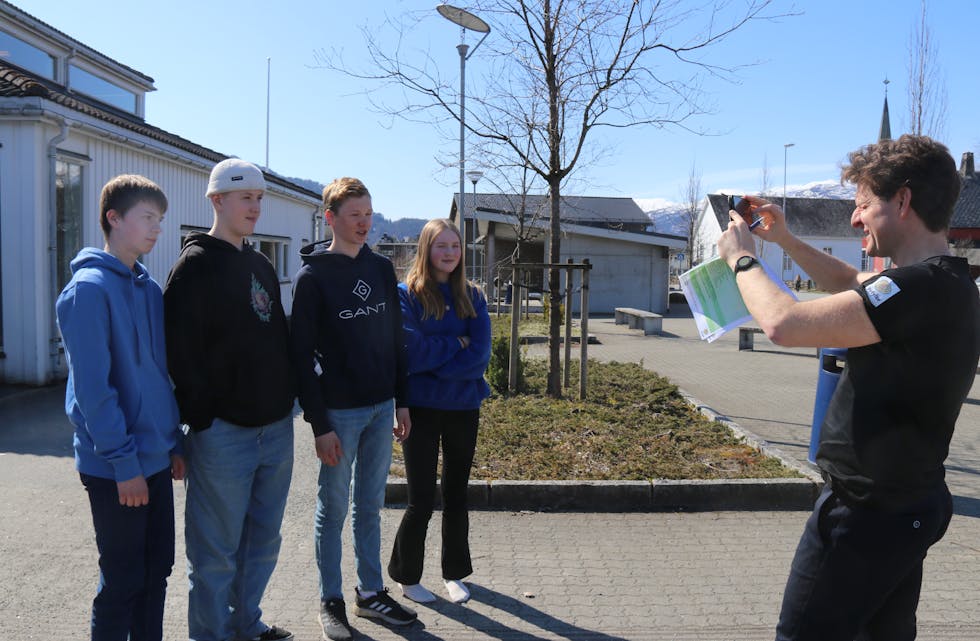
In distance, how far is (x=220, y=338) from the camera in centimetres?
309

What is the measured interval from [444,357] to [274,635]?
149cm

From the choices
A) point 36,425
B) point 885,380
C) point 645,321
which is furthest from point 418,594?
point 645,321

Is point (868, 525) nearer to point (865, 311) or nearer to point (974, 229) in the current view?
point (865, 311)

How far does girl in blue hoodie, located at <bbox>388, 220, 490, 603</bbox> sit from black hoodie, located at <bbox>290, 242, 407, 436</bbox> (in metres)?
0.28

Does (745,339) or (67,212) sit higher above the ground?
(67,212)

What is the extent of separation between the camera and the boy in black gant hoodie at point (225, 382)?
10.0ft

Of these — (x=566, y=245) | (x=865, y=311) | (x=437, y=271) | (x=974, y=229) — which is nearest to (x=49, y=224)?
(x=437, y=271)

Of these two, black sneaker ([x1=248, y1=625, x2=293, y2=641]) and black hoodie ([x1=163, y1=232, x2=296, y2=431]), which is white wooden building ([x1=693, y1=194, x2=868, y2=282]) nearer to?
black sneaker ([x1=248, y1=625, x2=293, y2=641])

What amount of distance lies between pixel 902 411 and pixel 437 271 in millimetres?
2427

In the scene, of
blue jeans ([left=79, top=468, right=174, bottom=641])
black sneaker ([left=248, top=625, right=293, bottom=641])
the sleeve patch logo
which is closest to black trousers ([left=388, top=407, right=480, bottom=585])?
black sneaker ([left=248, top=625, right=293, bottom=641])

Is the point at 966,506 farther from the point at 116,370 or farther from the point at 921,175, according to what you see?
the point at 116,370

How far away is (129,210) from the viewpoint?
289cm

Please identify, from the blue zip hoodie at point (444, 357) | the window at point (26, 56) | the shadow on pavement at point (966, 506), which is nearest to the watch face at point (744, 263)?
the blue zip hoodie at point (444, 357)

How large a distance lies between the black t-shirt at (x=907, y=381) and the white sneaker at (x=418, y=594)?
236 centimetres
